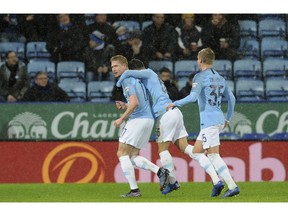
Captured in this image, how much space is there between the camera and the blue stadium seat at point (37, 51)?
18250 mm

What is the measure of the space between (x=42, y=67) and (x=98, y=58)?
93cm

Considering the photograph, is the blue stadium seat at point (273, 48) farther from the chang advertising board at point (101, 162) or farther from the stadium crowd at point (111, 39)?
the chang advertising board at point (101, 162)

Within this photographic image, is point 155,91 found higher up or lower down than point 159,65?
lower down

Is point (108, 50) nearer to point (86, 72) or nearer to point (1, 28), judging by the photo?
point (86, 72)

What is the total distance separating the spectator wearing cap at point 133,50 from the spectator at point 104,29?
0.27 metres

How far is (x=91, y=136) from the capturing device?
16531mm

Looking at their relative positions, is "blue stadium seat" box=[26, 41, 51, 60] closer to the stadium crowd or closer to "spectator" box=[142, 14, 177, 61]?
the stadium crowd

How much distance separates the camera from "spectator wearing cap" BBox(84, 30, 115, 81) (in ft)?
58.2

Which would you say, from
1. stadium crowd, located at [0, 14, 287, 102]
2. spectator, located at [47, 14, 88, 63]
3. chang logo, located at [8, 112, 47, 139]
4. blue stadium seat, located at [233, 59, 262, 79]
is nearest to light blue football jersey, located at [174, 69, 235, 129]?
chang logo, located at [8, 112, 47, 139]

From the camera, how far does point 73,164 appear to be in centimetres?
1652

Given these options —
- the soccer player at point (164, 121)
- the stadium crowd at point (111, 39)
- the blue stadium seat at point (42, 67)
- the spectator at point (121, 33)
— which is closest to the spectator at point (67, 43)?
the stadium crowd at point (111, 39)

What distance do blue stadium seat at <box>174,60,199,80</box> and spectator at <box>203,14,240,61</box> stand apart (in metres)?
0.51

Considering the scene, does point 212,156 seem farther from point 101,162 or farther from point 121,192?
point 101,162

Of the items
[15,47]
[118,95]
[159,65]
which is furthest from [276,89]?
[15,47]
